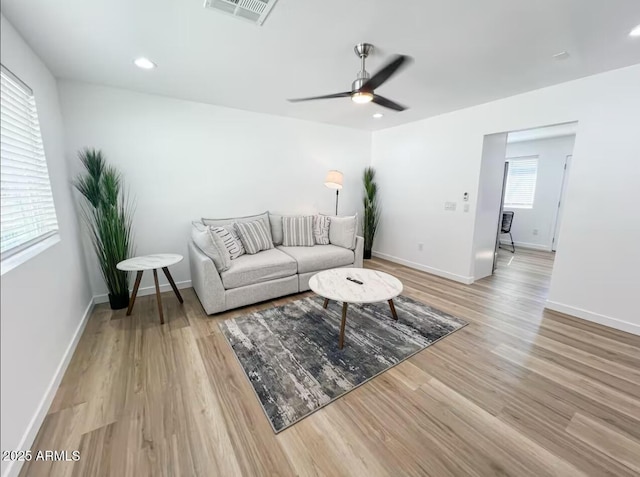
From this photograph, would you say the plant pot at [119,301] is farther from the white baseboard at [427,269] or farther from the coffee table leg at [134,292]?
the white baseboard at [427,269]

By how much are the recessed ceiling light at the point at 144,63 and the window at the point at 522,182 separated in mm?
6700

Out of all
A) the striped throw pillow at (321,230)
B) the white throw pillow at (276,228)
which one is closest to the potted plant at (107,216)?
the white throw pillow at (276,228)

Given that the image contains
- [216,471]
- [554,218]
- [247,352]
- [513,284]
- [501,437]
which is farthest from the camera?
[554,218]

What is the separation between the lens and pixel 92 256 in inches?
114

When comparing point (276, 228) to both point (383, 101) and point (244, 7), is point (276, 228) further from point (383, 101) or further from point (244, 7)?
point (244, 7)

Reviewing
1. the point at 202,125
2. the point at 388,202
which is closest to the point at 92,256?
the point at 202,125

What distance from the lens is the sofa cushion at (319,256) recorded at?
3.25m

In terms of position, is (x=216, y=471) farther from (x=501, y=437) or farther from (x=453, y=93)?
(x=453, y=93)

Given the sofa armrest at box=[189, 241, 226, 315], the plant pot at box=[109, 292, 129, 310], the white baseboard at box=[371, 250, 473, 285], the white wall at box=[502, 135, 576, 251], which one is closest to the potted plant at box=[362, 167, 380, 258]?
the white baseboard at box=[371, 250, 473, 285]

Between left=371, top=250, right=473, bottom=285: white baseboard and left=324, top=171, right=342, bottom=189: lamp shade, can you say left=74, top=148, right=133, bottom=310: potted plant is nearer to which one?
left=324, top=171, right=342, bottom=189: lamp shade

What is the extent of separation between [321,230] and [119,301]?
2602 millimetres

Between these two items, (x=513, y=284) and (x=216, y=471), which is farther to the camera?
(x=513, y=284)

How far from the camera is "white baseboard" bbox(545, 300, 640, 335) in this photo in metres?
2.44

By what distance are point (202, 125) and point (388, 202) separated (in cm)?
323
